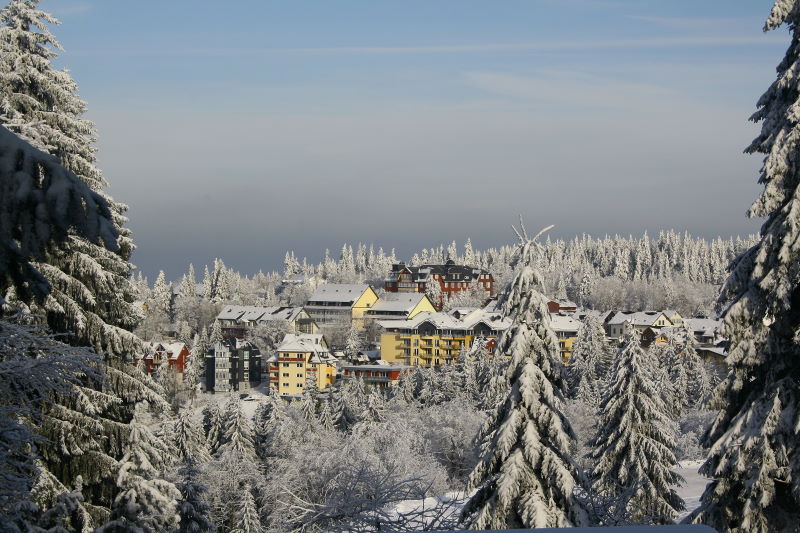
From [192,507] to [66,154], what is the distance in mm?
10884

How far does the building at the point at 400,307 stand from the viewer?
130m

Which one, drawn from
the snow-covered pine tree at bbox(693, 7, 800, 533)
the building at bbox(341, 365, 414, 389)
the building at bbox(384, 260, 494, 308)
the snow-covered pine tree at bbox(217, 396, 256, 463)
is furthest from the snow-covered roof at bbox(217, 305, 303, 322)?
the snow-covered pine tree at bbox(693, 7, 800, 533)

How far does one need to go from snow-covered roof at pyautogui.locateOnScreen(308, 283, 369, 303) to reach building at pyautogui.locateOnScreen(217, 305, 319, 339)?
283 inches

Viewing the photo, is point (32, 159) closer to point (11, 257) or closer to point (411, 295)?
point (11, 257)

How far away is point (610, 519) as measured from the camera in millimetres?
12828

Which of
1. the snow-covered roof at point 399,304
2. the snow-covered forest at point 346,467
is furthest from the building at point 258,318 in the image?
the snow-covered forest at point 346,467

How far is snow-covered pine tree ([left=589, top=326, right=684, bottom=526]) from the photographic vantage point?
2344cm

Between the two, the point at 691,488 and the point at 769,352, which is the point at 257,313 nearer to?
the point at 691,488

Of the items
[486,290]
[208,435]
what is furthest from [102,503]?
[486,290]

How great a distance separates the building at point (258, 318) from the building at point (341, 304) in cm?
518

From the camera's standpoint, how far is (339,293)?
14025 cm

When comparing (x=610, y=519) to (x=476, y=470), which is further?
(x=476, y=470)

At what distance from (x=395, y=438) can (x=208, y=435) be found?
15.7 m

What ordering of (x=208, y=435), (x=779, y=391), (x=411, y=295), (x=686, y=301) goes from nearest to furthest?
(x=779, y=391)
(x=208, y=435)
(x=411, y=295)
(x=686, y=301)
